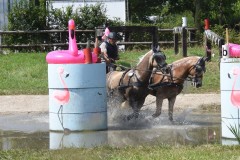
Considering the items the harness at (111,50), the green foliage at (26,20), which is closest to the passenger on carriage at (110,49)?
the harness at (111,50)

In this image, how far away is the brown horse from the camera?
1373 cm

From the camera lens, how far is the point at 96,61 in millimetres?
13109

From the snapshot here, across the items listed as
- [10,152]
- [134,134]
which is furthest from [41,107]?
[10,152]

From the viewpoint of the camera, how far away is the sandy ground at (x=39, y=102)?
55.9ft

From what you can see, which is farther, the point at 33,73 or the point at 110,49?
the point at 33,73

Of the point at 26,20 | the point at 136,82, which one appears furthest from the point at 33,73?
the point at 136,82

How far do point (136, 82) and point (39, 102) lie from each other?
15.2 feet

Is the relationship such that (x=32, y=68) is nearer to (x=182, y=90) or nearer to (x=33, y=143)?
(x=182, y=90)

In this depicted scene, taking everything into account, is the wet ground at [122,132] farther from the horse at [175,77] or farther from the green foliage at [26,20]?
the green foliage at [26,20]

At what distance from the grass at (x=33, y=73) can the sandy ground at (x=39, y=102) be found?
364mm

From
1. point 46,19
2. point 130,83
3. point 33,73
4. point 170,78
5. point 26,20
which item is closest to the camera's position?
point 170,78

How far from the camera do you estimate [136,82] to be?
1384cm

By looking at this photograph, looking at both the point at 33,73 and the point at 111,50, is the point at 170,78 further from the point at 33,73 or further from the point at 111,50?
the point at 33,73

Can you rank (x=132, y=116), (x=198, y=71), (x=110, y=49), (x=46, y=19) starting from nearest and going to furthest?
(x=198, y=71) < (x=132, y=116) < (x=110, y=49) < (x=46, y=19)
